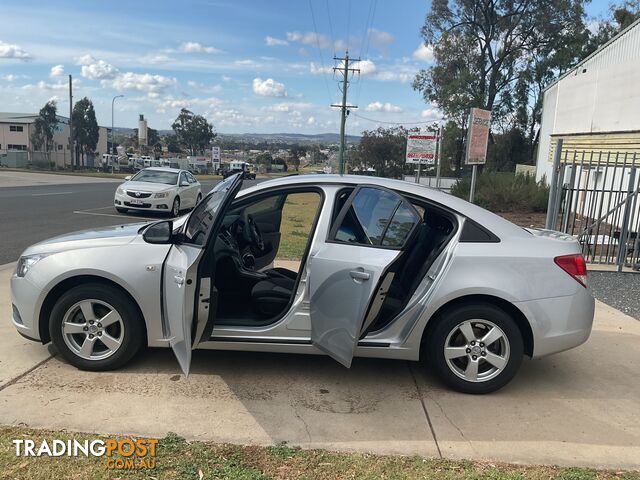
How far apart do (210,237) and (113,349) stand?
1331mm

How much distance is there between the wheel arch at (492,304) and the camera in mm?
3939

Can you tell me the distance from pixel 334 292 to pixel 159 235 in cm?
143

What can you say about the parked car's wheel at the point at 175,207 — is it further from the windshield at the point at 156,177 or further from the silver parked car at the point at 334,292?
the silver parked car at the point at 334,292

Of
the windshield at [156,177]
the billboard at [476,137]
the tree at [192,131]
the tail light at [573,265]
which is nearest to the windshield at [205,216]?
the tail light at [573,265]

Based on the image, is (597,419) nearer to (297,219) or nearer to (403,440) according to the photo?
(403,440)

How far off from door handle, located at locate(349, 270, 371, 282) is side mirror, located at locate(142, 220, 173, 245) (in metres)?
1.42

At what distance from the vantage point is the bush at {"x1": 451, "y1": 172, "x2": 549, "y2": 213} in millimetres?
19359

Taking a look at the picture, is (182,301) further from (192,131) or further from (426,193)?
(192,131)

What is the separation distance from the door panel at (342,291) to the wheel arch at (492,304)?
28.8 inches

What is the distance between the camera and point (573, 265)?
3.99m

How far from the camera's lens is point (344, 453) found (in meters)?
3.17

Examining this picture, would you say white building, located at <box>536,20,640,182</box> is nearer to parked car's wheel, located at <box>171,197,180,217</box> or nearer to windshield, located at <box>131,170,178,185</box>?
parked car's wheel, located at <box>171,197,180,217</box>

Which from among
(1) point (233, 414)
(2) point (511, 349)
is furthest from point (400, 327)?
(1) point (233, 414)

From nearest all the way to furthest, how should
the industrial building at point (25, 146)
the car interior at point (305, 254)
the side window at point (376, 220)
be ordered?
1. the side window at point (376, 220)
2. the car interior at point (305, 254)
3. the industrial building at point (25, 146)
